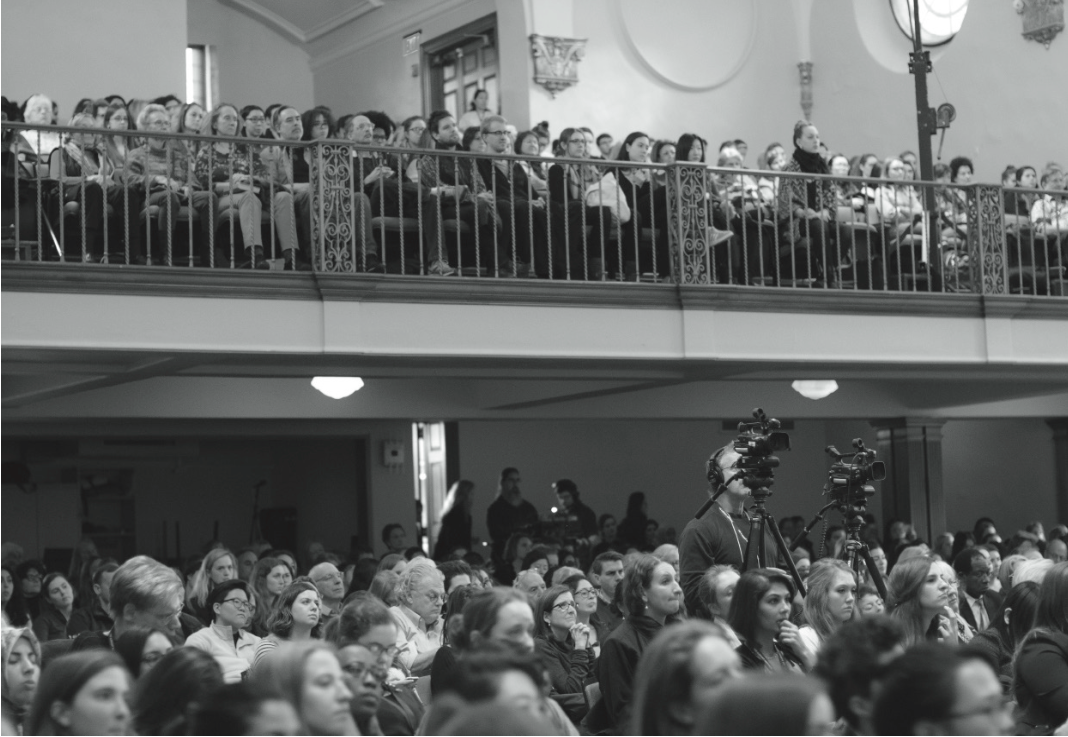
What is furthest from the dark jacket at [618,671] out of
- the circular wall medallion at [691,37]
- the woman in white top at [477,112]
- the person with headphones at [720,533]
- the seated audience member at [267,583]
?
the circular wall medallion at [691,37]

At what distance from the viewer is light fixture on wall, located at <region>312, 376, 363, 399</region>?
12469mm

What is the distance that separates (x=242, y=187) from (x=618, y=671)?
5412 millimetres

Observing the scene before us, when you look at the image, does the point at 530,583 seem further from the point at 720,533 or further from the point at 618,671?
the point at 618,671

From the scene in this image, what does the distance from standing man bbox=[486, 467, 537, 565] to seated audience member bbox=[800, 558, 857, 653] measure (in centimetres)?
770

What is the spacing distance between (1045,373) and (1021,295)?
1.59m

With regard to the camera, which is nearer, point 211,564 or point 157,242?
point 211,564

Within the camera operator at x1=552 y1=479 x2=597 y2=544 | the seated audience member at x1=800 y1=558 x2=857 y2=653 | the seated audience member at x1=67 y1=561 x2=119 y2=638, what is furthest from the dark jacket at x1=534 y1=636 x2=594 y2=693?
the camera operator at x1=552 y1=479 x2=597 y2=544

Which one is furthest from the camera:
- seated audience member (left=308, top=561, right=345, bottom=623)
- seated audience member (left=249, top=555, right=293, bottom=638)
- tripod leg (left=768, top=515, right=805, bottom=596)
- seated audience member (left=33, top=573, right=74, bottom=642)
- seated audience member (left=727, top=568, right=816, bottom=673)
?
seated audience member (left=33, top=573, right=74, bottom=642)

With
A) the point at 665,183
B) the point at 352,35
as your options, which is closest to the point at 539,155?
the point at 665,183

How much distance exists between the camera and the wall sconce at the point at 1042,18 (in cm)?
1595

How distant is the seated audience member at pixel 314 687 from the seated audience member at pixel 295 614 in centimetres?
277

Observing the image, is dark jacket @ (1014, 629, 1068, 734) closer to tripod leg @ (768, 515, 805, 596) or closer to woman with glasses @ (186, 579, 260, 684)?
tripod leg @ (768, 515, 805, 596)

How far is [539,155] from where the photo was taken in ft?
36.5

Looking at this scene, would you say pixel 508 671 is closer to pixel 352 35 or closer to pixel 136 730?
pixel 136 730
